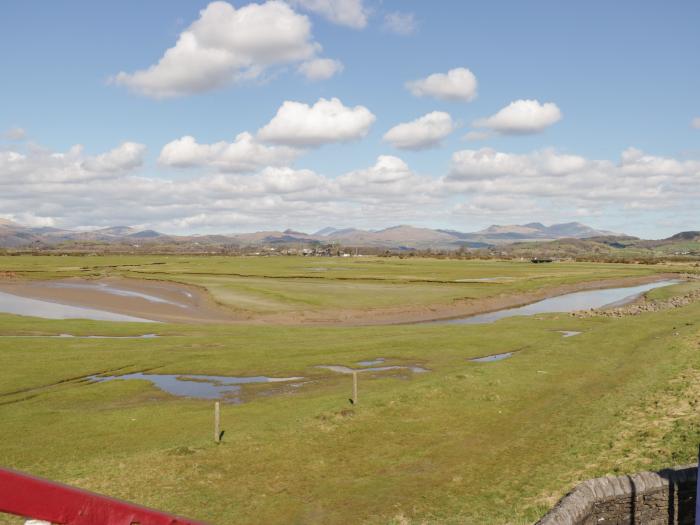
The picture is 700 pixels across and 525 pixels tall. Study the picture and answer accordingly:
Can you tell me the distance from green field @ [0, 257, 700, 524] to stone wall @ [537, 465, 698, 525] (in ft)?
8.81

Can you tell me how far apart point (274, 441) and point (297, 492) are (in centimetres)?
518

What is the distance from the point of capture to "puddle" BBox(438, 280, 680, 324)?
7959cm

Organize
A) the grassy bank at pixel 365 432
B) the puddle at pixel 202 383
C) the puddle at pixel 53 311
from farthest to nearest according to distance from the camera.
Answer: the puddle at pixel 53 311, the puddle at pixel 202 383, the grassy bank at pixel 365 432

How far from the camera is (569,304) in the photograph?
93500mm

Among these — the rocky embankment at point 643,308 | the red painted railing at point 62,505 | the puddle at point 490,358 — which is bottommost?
the puddle at point 490,358

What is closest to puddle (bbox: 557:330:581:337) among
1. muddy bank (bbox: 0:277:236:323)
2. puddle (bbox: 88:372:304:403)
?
puddle (bbox: 88:372:304:403)

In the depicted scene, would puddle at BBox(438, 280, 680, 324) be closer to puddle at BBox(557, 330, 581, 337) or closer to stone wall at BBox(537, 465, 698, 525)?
puddle at BBox(557, 330, 581, 337)

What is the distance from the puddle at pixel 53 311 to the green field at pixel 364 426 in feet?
87.3

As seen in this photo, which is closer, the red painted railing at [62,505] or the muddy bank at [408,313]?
the red painted railing at [62,505]

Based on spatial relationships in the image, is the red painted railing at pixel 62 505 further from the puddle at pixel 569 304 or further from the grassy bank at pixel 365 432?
the puddle at pixel 569 304

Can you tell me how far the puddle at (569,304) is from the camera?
79.6 meters

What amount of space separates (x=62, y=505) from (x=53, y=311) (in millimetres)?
93412

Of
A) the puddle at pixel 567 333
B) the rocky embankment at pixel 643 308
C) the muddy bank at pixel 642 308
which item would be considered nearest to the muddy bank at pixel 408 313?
the rocky embankment at pixel 643 308

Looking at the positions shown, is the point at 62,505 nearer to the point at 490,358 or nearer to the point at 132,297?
the point at 490,358
